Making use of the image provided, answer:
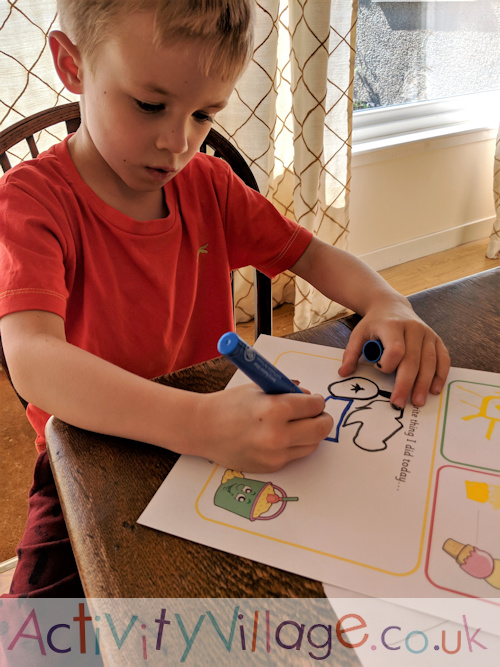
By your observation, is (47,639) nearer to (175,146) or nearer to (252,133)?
(175,146)

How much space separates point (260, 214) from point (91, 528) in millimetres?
556

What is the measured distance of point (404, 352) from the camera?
1.78ft

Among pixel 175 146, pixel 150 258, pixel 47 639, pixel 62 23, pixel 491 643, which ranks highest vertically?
pixel 62 23

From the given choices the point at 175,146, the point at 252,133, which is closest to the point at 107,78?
the point at 175,146

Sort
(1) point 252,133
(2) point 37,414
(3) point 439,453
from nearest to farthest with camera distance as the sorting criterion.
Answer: (3) point 439,453 < (2) point 37,414 < (1) point 252,133

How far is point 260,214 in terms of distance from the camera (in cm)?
81

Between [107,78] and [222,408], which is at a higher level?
[107,78]

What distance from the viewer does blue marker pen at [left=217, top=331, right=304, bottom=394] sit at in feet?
1.13

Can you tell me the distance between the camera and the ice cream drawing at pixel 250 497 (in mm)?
382

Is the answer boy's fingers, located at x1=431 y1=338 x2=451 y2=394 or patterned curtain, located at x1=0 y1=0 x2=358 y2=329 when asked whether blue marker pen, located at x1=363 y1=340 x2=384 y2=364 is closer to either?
boy's fingers, located at x1=431 y1=338 x2=451 y2=394

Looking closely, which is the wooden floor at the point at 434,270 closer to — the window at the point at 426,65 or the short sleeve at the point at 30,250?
the window at the point at 426,65

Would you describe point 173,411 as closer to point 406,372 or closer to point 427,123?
point 406,372

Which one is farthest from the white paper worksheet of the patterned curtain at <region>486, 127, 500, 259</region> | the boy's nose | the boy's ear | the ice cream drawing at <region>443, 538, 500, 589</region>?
the patterned curtain at <region>486, 127, 500, 259</region>

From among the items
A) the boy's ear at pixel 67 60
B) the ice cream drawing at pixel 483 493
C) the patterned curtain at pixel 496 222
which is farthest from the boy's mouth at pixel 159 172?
the patterned curtain at pixel 496 222
